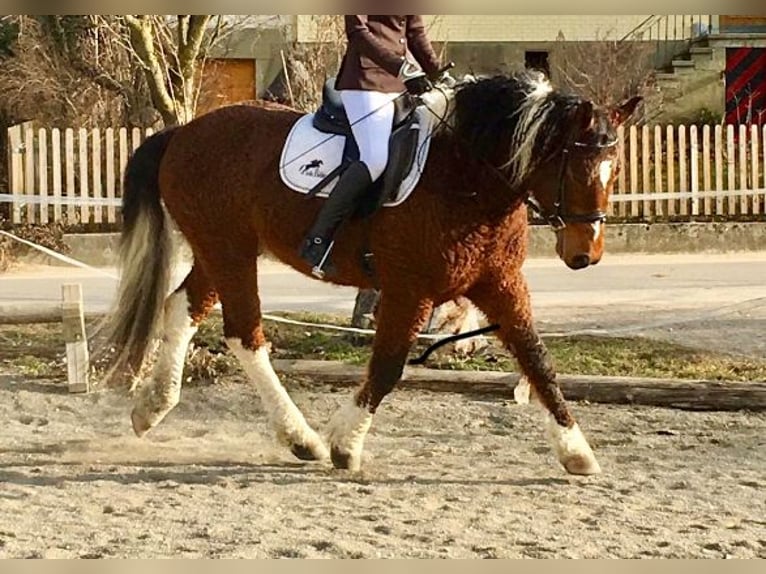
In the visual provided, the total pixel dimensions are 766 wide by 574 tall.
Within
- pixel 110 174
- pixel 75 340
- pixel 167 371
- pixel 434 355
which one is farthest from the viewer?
pixel 110 174

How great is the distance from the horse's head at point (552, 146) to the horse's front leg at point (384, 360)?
707 millimetres

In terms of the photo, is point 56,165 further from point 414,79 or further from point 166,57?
point 414,79

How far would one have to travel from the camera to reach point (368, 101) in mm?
5324

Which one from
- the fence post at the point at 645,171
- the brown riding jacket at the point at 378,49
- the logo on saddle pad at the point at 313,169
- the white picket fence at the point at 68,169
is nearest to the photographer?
the brown riding jacket at the point at 378,49

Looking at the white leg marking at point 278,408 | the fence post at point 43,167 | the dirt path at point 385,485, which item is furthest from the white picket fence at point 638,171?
the white leg marking at point 278,408

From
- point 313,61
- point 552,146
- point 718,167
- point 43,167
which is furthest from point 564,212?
point 718,167

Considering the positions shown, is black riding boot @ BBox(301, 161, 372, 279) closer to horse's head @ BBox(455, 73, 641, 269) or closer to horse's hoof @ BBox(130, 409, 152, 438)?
horse's head @ BBox(455, 73, 641, 269)

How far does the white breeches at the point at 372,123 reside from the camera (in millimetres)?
5258

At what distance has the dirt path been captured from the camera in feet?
14.1

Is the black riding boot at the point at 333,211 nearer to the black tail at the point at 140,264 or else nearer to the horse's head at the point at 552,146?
the horse's head at the point at 552,146

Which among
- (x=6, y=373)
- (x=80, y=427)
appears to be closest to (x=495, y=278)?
(x=80, y=427)

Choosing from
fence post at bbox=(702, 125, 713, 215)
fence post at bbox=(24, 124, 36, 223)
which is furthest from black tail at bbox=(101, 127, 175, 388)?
fence post at bbox=(702, 125, 713, 215)

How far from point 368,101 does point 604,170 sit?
1166 mm

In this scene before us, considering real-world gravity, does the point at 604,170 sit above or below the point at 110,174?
above
